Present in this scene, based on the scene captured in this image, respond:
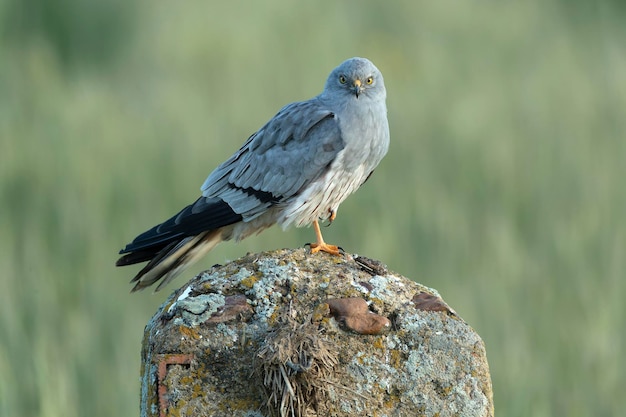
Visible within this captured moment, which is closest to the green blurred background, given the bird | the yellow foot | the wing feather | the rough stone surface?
the bird

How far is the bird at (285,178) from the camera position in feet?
13.8

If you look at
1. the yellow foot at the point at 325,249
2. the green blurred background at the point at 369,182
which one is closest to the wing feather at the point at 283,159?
the yellow foot at the point at 325,249

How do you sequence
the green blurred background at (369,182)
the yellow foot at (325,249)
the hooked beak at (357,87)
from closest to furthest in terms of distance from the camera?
the yellow foot at (325,249) < the hooked beak at (357,87) < the green blurred background at (369,182)

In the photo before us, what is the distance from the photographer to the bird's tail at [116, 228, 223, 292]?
4152mm

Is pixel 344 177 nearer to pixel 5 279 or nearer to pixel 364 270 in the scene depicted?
pixel 364 270

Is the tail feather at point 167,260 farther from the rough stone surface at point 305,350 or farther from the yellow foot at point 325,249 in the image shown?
the rough stone surface at point 305,350

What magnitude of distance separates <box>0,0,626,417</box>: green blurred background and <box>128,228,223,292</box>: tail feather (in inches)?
32.9

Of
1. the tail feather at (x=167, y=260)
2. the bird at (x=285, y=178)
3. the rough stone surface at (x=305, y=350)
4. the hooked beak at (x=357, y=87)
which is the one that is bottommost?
the rough stone surface at (x=305, y=350)

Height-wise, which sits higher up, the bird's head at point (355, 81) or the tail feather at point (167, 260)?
the bird's head at point (355, 81)

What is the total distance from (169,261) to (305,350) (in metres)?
1.64

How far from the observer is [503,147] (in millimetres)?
7520

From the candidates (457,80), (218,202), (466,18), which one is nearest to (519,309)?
(218,202)

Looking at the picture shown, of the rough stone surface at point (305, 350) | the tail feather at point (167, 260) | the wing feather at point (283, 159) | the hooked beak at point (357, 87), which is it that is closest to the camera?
the rough stone surface at point (305, 350)

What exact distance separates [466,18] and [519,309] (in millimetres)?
6064
